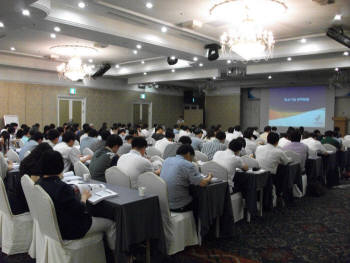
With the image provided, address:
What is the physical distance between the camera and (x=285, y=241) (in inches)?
161

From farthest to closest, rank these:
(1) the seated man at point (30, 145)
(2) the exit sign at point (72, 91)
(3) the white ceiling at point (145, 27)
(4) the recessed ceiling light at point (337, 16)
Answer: (2) the exit sign at point (72, 91), (4) the recessed ceiling light at point (337, 16), (3) the white ceiling at point (145, 27), (1) the seated man at point (30, 145)

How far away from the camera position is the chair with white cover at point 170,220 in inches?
131

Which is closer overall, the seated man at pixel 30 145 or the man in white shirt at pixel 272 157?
the man in white shirt at pixel 272 157

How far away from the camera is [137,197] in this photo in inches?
121

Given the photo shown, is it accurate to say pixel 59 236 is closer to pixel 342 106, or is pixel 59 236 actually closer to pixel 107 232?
pixel 107 232

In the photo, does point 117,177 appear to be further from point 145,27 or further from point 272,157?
point 145,27

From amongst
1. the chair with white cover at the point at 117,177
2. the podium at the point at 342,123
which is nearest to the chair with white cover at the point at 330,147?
the chair with white cover at the point at 117,177

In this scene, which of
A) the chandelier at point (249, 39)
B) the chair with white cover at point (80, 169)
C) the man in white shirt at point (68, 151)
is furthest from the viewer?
the chandelier at point (249, 39)

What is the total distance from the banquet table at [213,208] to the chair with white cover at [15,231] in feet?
6.42

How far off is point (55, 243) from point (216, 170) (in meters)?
2.38

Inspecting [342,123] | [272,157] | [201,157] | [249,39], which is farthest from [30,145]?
[342,123]

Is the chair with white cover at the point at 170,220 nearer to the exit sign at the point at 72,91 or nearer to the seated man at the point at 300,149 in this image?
the seated man at the point at 300,149

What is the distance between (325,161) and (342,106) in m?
10.1

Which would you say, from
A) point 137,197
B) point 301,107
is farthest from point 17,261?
point 301,107
